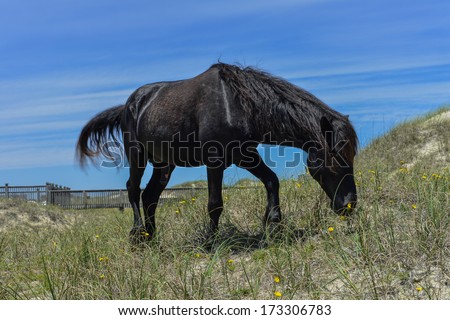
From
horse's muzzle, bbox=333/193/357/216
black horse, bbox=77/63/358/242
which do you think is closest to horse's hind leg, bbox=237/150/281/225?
black horse, bbox=77/63/358/242

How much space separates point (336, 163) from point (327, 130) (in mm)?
400

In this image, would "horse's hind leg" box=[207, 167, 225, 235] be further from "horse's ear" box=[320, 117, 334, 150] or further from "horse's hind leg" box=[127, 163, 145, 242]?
"horse's hind leg" box=[127, 163, 145, 242]

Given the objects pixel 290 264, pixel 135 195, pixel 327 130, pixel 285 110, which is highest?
pixel 285 110

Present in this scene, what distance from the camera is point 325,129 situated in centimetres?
608

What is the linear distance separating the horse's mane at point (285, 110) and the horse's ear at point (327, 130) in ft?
0.18

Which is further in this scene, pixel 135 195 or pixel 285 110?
pixel 135 195

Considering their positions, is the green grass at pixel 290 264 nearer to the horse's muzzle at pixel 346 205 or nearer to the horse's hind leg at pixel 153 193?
the horse's muzzle at pixel 346 205

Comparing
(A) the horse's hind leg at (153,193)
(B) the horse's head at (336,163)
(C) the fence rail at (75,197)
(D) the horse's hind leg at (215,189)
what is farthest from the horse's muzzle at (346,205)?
(C) the fence rail at (75,197)

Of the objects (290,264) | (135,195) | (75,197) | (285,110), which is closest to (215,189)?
(285,110)

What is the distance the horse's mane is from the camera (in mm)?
5988

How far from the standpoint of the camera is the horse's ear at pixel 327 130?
6008mm

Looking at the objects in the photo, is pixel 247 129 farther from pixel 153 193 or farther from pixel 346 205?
pixel 153 193

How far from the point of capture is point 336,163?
6.00 meters
